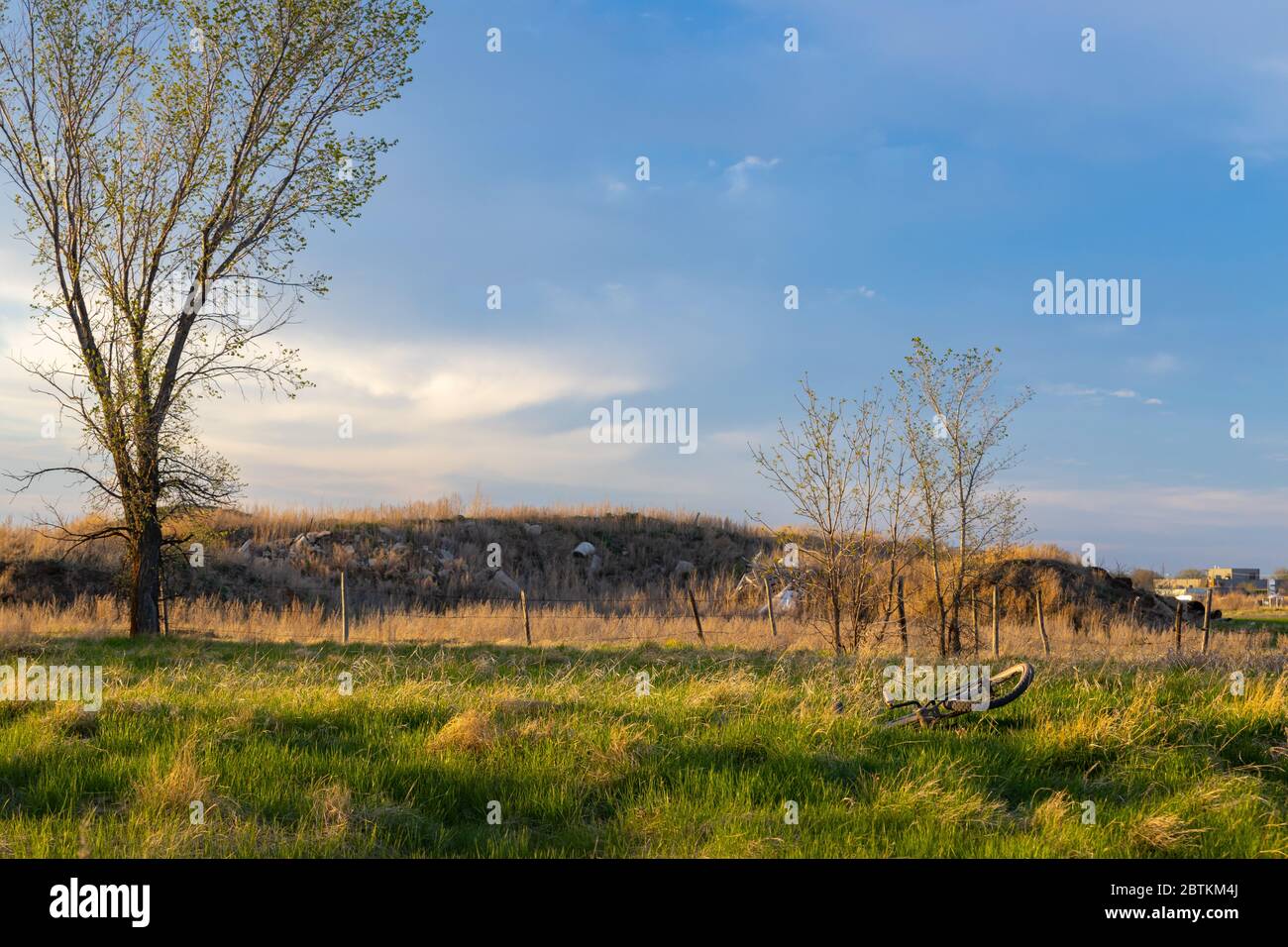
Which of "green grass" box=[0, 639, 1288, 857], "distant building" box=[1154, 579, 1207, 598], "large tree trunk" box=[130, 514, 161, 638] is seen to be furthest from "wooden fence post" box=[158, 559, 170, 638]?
"distant building" box=[1154, 579, 1207, 598]

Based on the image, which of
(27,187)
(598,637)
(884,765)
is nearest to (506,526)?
(598,637)

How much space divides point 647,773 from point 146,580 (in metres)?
21.1

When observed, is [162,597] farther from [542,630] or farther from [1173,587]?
[1173,587]

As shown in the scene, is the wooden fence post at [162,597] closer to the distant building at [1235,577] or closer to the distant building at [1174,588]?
the distant building at [1174,588]

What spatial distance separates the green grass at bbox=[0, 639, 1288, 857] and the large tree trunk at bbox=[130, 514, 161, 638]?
46.1 ft

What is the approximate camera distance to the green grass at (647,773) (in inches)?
262

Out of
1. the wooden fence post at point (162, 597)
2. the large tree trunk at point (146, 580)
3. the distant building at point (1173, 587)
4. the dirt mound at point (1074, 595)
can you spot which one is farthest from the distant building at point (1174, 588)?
the large tree trunk at point (146, 580)

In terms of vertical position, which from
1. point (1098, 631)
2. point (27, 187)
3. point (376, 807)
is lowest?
point (1098, 631)

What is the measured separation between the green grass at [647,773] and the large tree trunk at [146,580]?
46.1ft

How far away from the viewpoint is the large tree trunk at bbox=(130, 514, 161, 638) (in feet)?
79.2
